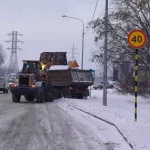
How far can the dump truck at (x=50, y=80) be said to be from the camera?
2975 centimetres

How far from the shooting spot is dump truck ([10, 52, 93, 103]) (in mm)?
29750

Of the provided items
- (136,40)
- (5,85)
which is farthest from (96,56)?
(136,40)

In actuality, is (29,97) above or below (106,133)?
above

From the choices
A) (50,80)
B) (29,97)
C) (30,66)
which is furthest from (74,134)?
(50,80)

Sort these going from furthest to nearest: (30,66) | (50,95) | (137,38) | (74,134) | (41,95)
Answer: (50,95) → (30,66) → (41,95) → (137,38) → (74,134)

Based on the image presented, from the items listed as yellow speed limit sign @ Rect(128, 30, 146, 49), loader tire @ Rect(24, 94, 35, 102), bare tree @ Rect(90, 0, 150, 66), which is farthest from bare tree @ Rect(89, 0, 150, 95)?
yellow speed limit sign @ Rect(128, 30, 146, 49)

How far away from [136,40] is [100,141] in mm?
5238

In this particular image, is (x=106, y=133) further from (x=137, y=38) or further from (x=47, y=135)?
(x=137, y=38)

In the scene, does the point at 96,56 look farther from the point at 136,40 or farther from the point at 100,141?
the point at 100,141

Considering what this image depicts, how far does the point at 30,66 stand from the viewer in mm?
31203

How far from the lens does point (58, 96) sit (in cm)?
3541

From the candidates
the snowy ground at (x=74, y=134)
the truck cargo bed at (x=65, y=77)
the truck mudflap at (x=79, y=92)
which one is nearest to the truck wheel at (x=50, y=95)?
the truck cargo bed at (x=65, y=77)

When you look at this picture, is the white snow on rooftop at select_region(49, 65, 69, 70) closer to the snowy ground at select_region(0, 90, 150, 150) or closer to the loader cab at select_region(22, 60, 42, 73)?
the loader cab at select_region(22, 60, 42, 73)

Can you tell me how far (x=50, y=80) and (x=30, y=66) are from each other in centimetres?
449
